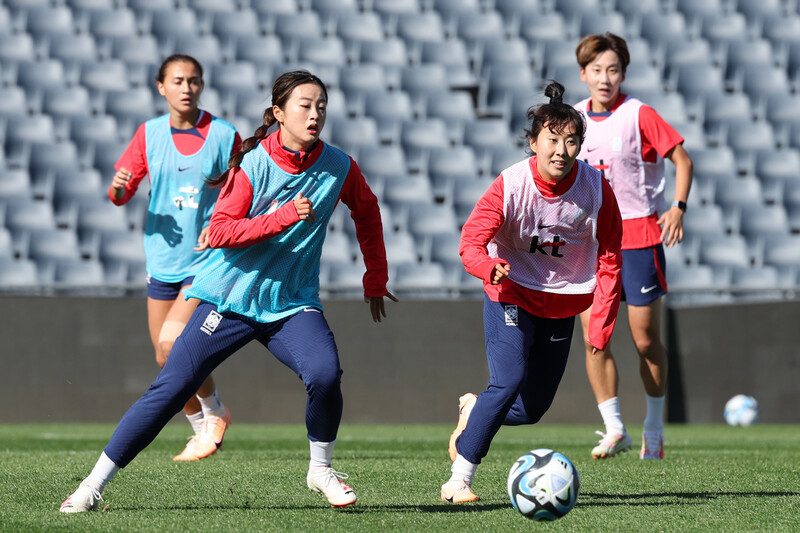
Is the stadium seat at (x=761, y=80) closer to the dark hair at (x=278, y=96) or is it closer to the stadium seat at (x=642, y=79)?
the stadium seat at (x=642, y=79)

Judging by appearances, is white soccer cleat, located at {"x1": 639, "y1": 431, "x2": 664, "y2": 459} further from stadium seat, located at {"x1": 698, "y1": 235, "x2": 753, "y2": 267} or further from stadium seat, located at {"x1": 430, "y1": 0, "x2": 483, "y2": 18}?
stadium seat, located at {"x1": 430, "y1": 0, "x2": 483, "y2": 18}

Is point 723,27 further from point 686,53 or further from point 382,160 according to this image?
point 382,160

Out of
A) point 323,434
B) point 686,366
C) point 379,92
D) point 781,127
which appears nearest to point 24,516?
point 323,434

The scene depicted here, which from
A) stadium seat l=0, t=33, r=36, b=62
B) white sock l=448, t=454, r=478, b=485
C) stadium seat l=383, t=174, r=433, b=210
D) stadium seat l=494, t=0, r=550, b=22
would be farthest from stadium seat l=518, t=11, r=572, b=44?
white sock l=448, t=454, r=478, b=485

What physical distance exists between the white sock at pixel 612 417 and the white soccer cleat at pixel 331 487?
7.40 ft

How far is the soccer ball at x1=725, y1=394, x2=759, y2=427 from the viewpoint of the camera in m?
9.86

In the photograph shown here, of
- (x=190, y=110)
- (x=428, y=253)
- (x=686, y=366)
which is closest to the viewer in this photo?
(x=190, y=110)

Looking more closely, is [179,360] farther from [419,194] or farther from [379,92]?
[379,92]

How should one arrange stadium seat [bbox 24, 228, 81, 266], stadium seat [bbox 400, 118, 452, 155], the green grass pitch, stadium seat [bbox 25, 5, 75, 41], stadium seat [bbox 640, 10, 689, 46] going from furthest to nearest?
stadium seat [bbox 640, 10, 689, 46]
stadium seat [bbox 25, 5, 75, 41]
stadium seat [bbox 400, 118, 452, 155]
stadium seat [bbox 24, 228, 81, 266]
the green grass pitch

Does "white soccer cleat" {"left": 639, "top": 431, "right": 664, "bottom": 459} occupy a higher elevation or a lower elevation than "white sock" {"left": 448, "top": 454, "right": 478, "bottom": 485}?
lower

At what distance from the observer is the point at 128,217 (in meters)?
11.8

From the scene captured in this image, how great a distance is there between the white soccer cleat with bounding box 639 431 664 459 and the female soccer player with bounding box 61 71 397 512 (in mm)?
2342

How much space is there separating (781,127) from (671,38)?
78.8 inches

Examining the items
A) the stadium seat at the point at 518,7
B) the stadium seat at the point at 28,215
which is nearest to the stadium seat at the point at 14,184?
the stadium seat at the point at 28,215
